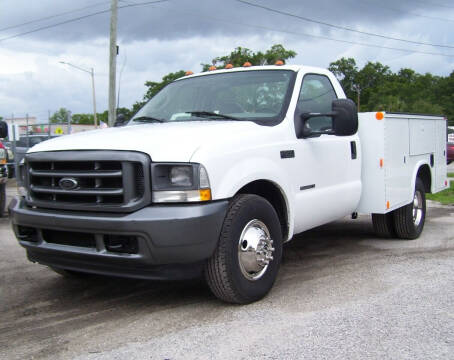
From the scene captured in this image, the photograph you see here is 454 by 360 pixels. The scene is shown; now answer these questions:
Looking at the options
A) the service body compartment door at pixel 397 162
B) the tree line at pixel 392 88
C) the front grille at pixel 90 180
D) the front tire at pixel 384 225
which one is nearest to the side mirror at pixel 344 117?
the service body compartment door at pixel 397 162

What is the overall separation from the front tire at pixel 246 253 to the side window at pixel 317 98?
3.92 ft

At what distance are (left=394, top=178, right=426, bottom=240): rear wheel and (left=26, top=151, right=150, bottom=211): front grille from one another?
386 cm

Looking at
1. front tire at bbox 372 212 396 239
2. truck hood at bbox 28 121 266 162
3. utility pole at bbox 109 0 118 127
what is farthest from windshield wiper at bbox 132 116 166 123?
utility pole at bbox 109 0 118 127

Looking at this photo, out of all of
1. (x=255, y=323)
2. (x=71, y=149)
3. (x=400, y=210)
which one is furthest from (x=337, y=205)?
(x=71, y=149)

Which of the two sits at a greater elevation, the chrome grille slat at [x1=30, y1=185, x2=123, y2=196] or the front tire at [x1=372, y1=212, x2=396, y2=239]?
the chrome grille slat at [x1=30, y1=185, x2=123, y2=196]

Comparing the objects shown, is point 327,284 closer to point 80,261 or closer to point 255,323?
point 255,323

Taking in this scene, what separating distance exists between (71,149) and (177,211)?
0.97 metres

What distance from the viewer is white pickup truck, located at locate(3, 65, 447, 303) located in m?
3.60

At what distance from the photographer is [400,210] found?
6395mm

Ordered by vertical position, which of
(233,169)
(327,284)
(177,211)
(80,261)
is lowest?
(327,284)

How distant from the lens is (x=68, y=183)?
151 inches

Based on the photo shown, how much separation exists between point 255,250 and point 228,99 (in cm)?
158

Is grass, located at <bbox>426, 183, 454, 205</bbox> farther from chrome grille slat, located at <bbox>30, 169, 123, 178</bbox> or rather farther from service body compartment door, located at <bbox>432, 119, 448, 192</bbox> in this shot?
chrome grille slat, located at <bbox>30, 169, 123, 178</bbox>

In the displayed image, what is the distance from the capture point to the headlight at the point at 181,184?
3598 millimetres
